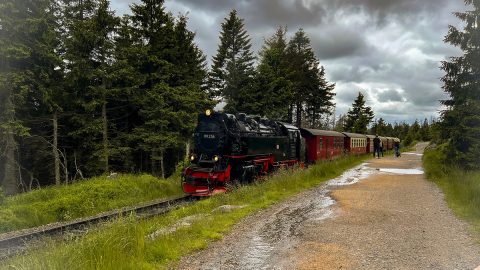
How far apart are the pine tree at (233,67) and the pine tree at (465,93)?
72.8 feet

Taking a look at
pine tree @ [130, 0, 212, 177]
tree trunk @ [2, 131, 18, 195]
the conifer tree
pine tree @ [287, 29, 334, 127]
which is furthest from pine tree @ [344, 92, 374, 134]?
tree trunk @ [2, 131, 18, 195]

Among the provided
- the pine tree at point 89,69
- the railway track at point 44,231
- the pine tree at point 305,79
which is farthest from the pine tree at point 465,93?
the pine tree at point 305,79

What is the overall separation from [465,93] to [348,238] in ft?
39.0

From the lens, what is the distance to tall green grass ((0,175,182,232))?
1101cm

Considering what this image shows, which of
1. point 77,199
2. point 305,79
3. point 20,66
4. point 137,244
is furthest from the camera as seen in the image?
point 305,79

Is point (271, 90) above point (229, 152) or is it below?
above

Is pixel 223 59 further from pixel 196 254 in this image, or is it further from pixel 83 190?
pixel 196 254

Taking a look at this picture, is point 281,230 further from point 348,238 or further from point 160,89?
point 160,89

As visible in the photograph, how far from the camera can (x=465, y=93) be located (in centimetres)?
1570

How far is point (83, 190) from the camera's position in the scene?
13477mm

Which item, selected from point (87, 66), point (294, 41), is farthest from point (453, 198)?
point (294, 41)

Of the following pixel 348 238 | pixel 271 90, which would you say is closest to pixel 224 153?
pixel 348 238

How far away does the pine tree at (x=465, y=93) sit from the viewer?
14648mm

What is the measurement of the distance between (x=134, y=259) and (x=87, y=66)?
751 inches
